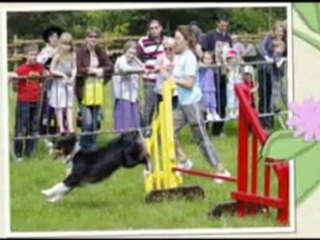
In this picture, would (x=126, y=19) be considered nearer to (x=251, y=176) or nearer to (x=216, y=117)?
(x=216, y=117)

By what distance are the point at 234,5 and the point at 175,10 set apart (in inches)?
10.8

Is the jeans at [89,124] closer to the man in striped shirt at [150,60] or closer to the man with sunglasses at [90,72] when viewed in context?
the man with sunglasses at [90,72]

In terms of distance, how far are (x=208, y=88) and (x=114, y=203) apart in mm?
688

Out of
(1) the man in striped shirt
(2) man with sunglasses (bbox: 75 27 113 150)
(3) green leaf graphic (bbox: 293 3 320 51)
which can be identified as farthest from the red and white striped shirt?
(3) green leaf graphic (bbox: 293 3 320 51)

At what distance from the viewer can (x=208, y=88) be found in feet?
20.2

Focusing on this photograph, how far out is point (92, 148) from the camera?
20.2ft

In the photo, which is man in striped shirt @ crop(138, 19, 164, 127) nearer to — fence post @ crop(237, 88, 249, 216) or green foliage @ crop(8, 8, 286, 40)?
green foliage @ crop(8, 8, 286, 40)

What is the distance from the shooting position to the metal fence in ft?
20.0

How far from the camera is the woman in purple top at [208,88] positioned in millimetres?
6137

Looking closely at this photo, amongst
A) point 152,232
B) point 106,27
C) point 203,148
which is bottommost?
point 152,232

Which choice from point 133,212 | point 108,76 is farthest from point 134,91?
point 133,212

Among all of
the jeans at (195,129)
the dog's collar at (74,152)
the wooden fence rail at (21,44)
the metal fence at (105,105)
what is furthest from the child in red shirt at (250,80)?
the dog's collar at (74,152)

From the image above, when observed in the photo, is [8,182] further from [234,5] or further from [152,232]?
[234,5]

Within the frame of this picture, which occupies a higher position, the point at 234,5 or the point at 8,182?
the point at 234,5
